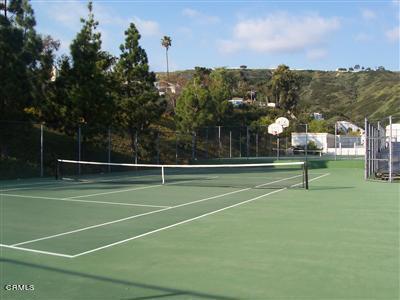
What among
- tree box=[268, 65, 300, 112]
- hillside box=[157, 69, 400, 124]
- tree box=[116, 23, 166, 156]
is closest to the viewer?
tree box=[116, 23, 166, 156]

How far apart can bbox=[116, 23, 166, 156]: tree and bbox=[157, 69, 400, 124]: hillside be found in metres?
67.7

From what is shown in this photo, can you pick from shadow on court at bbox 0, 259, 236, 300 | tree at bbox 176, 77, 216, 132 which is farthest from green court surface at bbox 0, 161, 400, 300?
tree at bbox 176, 77, 216, 132

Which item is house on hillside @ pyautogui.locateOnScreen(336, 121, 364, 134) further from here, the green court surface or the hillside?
the green court surface

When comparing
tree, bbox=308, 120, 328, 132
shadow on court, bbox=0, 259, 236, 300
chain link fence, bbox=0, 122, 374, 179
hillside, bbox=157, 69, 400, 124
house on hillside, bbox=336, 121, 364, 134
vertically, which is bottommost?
shadow on court, bbox=0, 259, 236, 300

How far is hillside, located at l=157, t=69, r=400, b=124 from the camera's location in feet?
386

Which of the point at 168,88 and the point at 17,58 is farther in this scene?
the point at 168,88

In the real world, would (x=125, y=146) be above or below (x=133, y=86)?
below

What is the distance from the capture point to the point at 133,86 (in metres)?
30.2

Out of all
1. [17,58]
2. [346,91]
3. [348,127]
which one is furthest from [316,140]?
[346,91]

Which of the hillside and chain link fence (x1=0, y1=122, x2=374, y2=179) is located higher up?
the hillside

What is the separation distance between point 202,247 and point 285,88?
7762 cm

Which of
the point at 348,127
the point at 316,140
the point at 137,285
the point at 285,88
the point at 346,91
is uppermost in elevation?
the point at 346,91

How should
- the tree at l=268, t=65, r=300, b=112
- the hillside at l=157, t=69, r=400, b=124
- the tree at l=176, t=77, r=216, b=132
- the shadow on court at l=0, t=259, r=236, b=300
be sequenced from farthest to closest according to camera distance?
the hillside at l=157, t=69, r=400, b=124, the tree at l=268, t=65, r=300, b=112, the tree at l=176, t=77, r=216, b=132, the shadow on court at l=0, t=259, r=236, b=300

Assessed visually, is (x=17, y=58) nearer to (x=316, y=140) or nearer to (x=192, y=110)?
(x=192, y=110)
